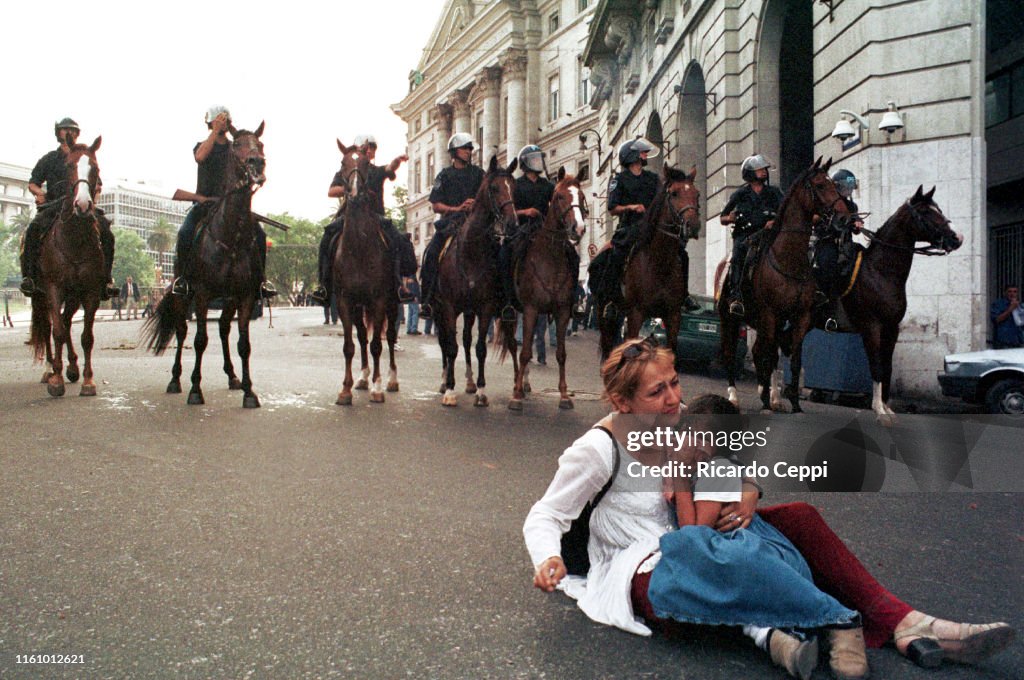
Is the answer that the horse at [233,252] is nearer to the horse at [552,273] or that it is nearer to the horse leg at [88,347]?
the horse leg at [88,347]

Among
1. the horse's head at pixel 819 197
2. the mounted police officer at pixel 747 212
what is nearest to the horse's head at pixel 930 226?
the horse's head at pixel 819 197

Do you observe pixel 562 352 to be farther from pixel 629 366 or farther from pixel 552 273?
pixel 629 366

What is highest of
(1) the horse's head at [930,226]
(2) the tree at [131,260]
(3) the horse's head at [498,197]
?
(2) the tree at [131,260]

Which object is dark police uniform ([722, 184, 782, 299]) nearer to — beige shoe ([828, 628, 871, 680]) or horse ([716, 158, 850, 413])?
horse ([716, 158, 850, 413])

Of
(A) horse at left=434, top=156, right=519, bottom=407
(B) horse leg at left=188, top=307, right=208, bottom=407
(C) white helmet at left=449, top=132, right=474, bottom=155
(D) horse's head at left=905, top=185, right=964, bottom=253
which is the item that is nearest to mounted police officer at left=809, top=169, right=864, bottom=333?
(D) horse's head at left=905, top=185, right=964, bottom=253

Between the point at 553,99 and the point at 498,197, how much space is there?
53149 mm

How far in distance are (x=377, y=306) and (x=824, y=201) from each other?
5.31 m

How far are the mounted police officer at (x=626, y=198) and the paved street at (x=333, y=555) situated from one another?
2914 mm

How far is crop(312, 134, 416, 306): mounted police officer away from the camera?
10633 millimetres

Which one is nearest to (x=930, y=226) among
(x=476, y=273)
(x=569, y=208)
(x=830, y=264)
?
(x=830, y=264)

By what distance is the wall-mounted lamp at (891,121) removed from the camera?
1345cm

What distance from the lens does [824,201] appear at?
10.1m

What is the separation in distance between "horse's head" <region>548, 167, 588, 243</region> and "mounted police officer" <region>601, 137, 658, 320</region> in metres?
0.70

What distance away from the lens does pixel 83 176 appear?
1043cm
